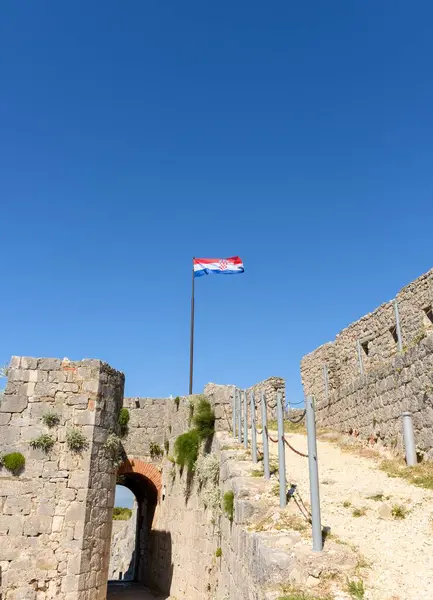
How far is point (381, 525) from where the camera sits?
667 centimetres

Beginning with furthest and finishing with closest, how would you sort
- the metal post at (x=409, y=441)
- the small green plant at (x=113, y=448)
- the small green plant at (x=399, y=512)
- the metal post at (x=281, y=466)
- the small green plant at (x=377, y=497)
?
1. the small green plant at (x=113, y=448)
2. the metal post at (x=409, y=441)
3. the small green plant at (x=377, y=497)
4. the metal post at (x=281, y=466)
5. the small green plant at (x=399, y=512)

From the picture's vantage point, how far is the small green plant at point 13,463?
10.8 metres

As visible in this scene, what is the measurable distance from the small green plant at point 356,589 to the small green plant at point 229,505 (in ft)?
12.3

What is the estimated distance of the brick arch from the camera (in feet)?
60.4

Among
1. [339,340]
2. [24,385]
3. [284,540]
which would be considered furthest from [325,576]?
[339,340]

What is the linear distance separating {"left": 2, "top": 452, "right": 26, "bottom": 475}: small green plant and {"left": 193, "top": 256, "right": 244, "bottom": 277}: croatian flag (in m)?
14.2

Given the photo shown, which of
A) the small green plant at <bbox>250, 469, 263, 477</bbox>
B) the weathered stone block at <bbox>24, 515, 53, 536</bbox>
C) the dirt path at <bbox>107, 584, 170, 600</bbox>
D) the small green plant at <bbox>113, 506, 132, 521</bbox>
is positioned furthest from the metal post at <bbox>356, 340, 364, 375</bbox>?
the small green plant at <bbox>113, 506, 132, 521</bbox>

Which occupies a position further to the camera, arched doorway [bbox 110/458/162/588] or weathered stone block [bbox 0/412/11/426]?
arched doorway [bbox 110/458/162/588]

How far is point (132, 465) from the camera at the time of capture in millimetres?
18406

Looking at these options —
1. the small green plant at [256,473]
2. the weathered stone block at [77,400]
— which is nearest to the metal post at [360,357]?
the small green plant at [256,473]

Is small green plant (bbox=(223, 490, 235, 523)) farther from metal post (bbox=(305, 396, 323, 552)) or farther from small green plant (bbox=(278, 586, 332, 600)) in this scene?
small green plant (bbox=(278, 586, 332, 600))

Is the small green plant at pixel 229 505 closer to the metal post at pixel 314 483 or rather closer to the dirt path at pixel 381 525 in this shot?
the dirt path at pixel 381 525

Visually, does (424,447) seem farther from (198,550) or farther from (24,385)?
(24,385)

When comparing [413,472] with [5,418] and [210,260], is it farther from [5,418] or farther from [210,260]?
[210,260]
